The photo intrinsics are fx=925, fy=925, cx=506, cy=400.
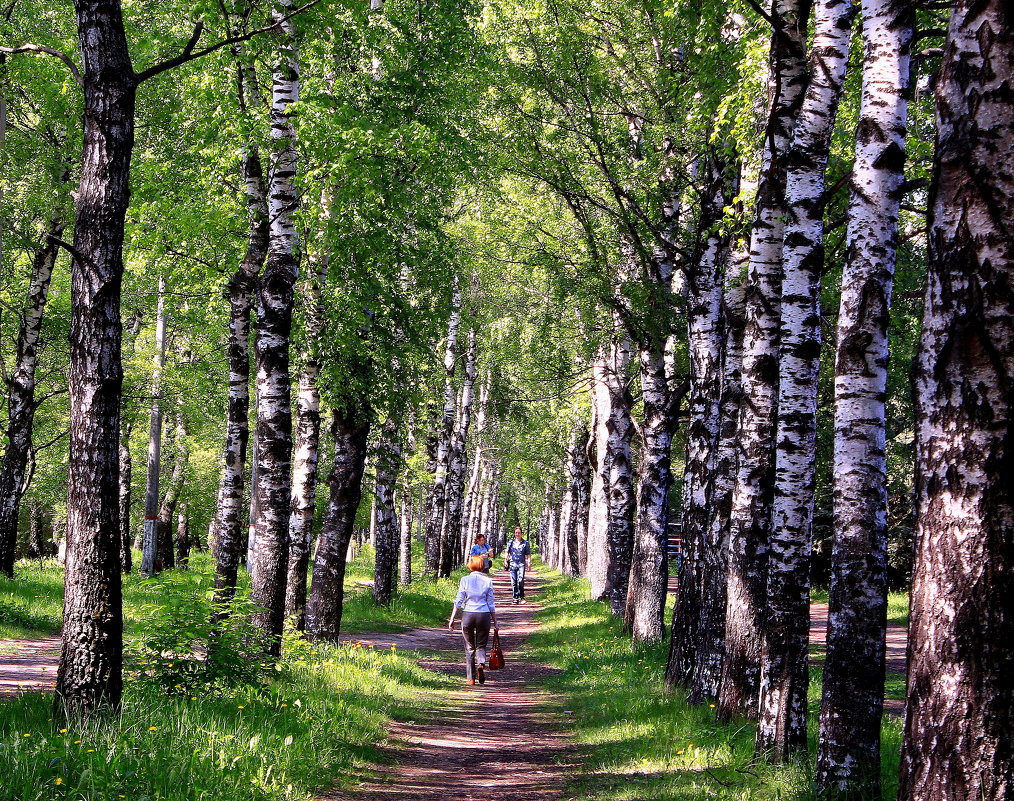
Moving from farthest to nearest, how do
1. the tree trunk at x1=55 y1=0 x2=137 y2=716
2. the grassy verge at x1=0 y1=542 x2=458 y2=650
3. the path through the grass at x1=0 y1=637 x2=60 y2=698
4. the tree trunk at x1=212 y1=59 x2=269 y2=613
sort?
the tree trunk at x1=212 y1=59 x2=269 y2=613 < the path through the grass at x1=0 y1=637 x2=60 y2=698 < the grassy verge at x1=0 y1=542 x2=458 y2=650 < the tree trunk at x1=55 y1=0 x2=137 y2=716

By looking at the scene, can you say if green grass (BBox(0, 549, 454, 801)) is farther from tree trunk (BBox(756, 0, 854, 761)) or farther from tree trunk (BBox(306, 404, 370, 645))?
tree trunk (BBox(756, 0, 854, 761))

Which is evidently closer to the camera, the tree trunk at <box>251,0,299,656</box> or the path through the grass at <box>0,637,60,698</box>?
the path through the grass at <box>0,637,60,698</box>

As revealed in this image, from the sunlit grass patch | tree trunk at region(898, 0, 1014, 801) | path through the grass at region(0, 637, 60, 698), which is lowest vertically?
path through the grass at region(0, 637, 60, 698)

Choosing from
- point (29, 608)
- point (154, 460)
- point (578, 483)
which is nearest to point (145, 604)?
point (29, 608)

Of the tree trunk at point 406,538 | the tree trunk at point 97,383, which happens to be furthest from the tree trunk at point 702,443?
the tree trunk at point 406,538

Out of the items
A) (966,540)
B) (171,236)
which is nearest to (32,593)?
(171,236)

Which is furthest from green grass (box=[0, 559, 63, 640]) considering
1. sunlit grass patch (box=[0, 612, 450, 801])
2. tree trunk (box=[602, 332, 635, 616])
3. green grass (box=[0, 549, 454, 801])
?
tree trunk (box=[602, 332, 635, 616])

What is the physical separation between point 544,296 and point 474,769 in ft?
66.6

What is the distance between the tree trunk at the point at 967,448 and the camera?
3404 mm

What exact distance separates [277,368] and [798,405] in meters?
Answer: 6.36

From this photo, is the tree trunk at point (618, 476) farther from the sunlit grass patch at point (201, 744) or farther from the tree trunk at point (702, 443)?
the sunlit grass patch at point (201, 744)

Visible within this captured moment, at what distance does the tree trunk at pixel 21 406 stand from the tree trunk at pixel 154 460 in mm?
6081

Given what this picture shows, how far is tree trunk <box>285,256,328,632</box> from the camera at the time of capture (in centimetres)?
A: 1450

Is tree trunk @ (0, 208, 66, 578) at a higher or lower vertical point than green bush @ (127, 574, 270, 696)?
higher
